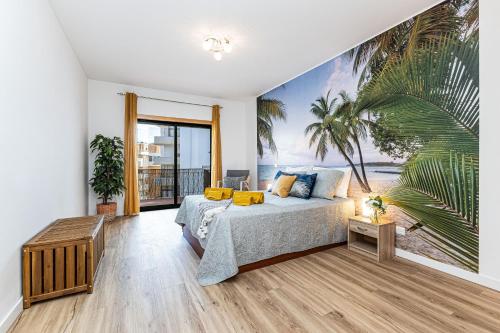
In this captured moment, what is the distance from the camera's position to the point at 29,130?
183 cm

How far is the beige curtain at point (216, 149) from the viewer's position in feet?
18.2

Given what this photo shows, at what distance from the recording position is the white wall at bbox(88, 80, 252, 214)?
14.6ft

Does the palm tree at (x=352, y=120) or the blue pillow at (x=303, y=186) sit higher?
the palm tree at (x=352, y=120)

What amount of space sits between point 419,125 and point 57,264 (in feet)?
12.0

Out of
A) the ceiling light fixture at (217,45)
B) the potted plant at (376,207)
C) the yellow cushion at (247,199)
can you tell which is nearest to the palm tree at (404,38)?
the potted plant at (376,207)

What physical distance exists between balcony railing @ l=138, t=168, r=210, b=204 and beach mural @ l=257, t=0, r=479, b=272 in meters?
3.45

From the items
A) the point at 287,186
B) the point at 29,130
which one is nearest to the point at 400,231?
the point at 287,186

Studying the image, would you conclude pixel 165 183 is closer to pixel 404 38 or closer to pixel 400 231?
pixel 400 231

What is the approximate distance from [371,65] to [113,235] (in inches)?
174

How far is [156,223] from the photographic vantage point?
13.4 ft

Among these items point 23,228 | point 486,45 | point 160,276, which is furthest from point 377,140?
point 23,228

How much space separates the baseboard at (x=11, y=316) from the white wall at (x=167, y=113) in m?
3.08

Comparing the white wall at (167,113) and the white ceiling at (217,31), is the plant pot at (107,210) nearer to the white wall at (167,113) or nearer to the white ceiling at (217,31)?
the white wall at (167,113)

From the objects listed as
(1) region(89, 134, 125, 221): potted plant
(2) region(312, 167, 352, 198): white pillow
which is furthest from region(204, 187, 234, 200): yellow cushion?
(1) region(89, 134, 125, 221): potted plant
